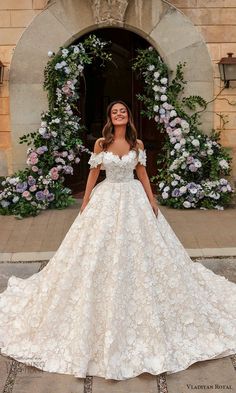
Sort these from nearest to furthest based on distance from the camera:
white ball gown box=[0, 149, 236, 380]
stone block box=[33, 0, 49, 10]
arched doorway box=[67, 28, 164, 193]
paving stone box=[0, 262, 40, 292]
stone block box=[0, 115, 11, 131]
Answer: white ball gown box=[0, 149, 236, 380], paving stone box=[0, 262, 40, 292], stone block box=[33, 0, 49, 10], stone block box=[0, 115, 11, 131], arched doorway box=[67, 28, 164, 193]

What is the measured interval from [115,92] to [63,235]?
2869 millimetres

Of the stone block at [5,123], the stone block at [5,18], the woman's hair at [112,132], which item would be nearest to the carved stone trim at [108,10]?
the stone block at [5,18]

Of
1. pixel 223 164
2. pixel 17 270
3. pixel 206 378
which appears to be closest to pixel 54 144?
pixel 223 164

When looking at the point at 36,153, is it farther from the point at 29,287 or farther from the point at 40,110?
the point at 29,287

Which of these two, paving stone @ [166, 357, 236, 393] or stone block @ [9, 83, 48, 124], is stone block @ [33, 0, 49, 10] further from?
paving stone @ [166, 357, 236, 393]

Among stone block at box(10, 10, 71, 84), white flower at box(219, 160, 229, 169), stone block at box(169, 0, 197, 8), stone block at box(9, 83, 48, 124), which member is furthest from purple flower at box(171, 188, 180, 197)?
stone block at box(169, 0, 197, 8)

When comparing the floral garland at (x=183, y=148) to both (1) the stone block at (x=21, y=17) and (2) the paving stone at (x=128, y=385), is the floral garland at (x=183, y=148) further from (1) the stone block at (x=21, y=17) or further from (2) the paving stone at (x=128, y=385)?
(2) the paving stone at (x=128, y=385)

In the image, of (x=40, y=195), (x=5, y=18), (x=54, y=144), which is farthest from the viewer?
(x=54, y=144)

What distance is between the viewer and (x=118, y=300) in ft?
10.2

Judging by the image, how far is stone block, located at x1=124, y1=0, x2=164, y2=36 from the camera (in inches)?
274

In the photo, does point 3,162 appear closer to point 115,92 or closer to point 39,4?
point 115,92

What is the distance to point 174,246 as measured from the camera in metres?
3.52

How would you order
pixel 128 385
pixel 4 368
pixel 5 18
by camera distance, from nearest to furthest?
1. pixel 128 385
2. pixel 4 368
3. pixel 5 18

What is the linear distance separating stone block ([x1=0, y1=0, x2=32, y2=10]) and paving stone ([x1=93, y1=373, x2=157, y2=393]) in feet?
18.1
